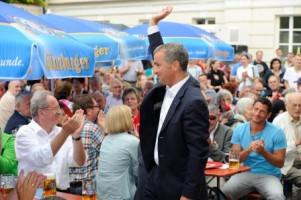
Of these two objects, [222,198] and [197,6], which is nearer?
[222,198]

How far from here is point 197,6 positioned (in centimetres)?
2389

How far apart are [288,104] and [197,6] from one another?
1666cm

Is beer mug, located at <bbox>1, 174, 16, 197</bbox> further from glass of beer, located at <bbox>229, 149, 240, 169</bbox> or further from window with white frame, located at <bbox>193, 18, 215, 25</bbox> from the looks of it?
window with white frame, located at <bbox>193, 18, 215, 25</bbox>

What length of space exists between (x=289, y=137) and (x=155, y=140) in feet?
11.8

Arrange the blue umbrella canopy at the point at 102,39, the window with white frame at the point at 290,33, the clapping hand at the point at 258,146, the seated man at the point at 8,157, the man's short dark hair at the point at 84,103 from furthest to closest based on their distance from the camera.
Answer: the window with white frame at the point at 290,33 → the blue umbrella canopy at the point at 102,39 → the man's short dark hair at the point at 84,103 → the clapping hand at the point at 258,146 → the seated man at the point at 8,157

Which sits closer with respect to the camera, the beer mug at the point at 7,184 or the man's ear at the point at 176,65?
the beer mug at the point at 7,184

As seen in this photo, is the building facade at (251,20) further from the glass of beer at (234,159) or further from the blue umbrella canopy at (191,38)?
the glass of beer at (234,159)

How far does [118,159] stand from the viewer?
5898mm

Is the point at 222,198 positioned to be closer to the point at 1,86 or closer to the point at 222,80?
the point at 1,86

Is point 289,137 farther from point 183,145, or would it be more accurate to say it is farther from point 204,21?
point 204,21

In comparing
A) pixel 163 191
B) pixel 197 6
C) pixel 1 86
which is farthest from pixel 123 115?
pixel 197 6

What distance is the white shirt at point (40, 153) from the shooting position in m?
4.82

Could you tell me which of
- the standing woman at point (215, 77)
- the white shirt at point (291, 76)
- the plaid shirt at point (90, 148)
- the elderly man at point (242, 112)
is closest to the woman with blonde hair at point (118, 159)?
the plaid shirt at point (90, 148)

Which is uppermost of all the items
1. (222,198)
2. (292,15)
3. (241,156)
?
(292,15)
